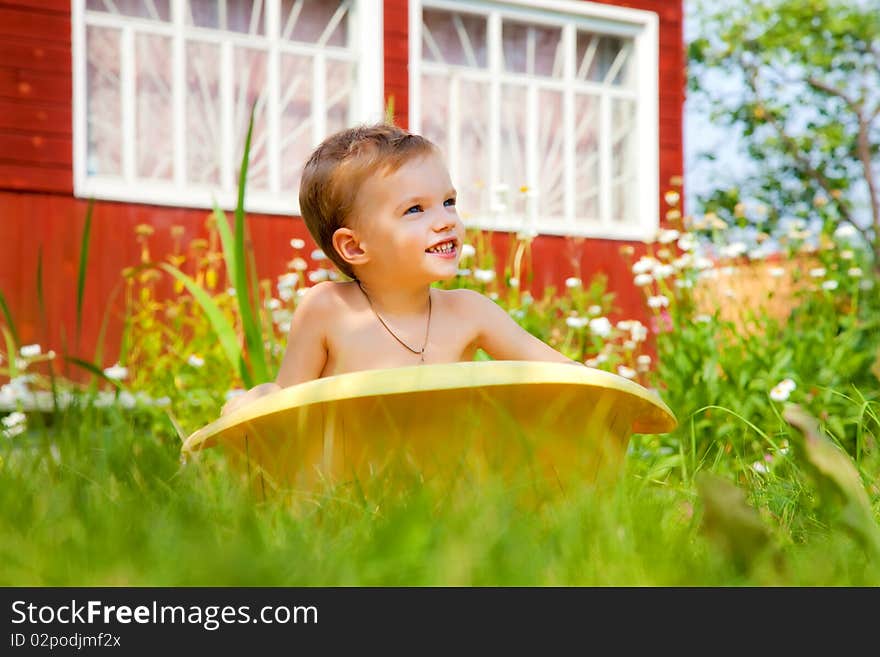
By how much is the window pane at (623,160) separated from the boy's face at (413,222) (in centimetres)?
570

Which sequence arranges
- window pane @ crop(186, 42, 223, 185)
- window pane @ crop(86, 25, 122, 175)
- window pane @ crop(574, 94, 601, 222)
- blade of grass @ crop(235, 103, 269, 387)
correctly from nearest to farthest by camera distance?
blade of grass @ crop(235, 103, 269, 387), window pane @ crop(86, 25, 122, 175), window pane @ crop(186, 42, 223, 185), window pane @ crop(574, 94, 601, 222)

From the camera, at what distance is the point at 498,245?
22.7 ft

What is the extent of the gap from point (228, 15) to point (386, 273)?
192 inches

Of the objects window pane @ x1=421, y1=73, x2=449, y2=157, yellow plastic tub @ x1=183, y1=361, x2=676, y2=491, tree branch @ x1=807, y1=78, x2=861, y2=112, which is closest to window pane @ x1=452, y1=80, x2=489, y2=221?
window pane @ x1=421, y1=73, x2=449, y2=157

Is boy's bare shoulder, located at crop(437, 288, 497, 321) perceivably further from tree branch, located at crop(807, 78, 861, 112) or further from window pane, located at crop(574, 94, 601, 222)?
tree branch, located at crop(807, 78, 861, 112)

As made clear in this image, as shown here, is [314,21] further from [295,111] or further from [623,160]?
[623,160]

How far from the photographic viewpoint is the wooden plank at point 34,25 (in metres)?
6.00

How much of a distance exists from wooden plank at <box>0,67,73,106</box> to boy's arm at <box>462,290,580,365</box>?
14.6 feet

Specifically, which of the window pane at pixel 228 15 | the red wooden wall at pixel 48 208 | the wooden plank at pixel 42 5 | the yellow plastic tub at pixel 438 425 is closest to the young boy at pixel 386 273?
the yellow plastic tub at pixel 438 425

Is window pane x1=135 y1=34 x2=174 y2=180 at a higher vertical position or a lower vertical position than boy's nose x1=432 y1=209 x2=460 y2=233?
higher

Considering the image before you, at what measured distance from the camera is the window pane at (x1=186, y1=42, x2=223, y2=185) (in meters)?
6.54

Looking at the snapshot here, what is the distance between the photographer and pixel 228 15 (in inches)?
263

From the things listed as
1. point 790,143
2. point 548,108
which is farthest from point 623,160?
point 790,143
